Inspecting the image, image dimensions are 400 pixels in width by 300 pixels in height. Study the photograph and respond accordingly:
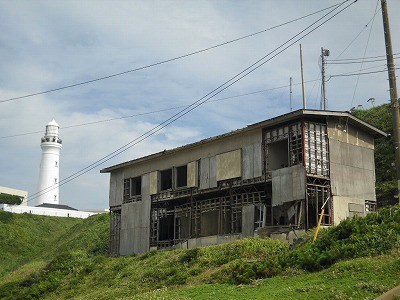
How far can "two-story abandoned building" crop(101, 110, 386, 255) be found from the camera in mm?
29531

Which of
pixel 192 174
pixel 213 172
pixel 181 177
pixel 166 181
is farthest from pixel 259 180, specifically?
pixel 166 181

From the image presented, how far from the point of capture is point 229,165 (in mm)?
33656

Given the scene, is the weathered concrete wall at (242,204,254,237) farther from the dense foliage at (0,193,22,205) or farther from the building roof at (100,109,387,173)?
the dense foliage at (0,193,22,205)

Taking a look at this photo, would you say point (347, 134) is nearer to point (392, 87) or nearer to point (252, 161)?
point (252, 161)

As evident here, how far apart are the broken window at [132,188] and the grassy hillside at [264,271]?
32.7ft

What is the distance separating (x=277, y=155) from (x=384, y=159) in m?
12.3

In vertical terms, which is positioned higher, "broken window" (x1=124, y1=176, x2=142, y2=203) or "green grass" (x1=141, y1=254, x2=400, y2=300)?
"broken window" (x1=124, y1=176, x2=142, y2=203)

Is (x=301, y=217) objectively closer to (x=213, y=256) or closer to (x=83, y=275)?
(x=213, y=256)

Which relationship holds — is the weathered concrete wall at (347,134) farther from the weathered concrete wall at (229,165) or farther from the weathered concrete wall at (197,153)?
the weathered concrete wall at (229,165)

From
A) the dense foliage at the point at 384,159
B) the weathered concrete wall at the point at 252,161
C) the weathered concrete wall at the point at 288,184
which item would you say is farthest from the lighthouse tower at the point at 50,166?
the weathered concrete wall at the point at 288,184

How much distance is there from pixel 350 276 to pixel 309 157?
1391cm

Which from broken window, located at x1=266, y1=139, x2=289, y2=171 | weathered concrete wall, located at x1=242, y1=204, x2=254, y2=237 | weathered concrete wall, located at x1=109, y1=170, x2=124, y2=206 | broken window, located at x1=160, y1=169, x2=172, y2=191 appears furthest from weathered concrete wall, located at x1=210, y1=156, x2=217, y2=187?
weathered concrete wall, located at x1=109, y1=170, x2=124, y2=206

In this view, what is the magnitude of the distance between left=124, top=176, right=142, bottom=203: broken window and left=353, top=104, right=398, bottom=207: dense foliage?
58.5 feet

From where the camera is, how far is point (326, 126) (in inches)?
1197
